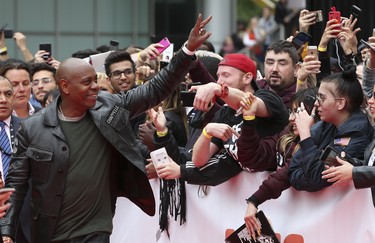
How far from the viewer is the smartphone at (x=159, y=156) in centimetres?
909

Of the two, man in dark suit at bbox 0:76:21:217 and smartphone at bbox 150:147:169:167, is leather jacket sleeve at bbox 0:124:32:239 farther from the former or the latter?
man in dark suit at bbox 0:76:21:217

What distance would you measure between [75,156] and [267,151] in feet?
5.09

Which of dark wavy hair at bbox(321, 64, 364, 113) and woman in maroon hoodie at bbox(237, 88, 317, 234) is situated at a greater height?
dark wavy hair at bbox(321, 64, 364, 113)

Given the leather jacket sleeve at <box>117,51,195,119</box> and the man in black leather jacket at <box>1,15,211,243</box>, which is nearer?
the man in black leather jacket at <box>1,15,211,243</box>

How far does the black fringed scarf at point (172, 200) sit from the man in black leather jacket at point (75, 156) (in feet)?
5.13

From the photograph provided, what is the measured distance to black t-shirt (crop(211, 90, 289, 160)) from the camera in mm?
8789

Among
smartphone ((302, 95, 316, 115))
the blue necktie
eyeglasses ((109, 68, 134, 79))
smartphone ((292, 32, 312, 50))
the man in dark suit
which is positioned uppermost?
smartphone ((292, 32, 312, 50))

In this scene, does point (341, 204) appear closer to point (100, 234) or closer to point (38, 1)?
point (100, 234)

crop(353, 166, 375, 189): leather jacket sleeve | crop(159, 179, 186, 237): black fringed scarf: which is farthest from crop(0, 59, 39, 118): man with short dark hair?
crop(353, 166, 375, 189): leather jacket sleeve

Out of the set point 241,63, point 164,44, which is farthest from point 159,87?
point 164,44

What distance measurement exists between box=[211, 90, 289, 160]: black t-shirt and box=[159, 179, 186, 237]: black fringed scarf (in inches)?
35.0

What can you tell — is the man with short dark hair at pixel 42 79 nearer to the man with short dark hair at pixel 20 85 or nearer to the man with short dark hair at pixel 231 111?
the man with short dark hair at pixel 20 85

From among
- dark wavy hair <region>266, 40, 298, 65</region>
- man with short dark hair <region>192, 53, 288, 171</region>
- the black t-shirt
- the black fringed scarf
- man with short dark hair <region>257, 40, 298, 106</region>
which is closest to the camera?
man with short dark hair <region>192, 53, 288, 171</region>

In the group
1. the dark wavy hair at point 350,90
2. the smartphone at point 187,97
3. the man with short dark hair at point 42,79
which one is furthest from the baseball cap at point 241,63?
the man with short dark hair at point 42,79
